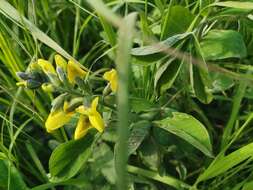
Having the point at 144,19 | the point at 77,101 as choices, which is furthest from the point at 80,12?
the point at 77,101

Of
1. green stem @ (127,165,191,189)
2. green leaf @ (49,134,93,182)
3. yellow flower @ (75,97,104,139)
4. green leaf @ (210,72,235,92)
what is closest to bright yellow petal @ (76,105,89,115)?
yellow flower @ (75,97,104,139)

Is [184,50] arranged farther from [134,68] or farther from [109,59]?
[109,59]

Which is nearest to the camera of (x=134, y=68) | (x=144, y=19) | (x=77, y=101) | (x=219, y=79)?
(x=77, y=101)

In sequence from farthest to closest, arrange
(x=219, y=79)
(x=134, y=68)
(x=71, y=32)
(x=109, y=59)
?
(x=71, y=32), (x=109, y=59), (x=134, y=68), (x=219, y=79)

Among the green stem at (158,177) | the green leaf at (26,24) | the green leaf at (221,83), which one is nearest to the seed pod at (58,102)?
the green leaf at (26,24)

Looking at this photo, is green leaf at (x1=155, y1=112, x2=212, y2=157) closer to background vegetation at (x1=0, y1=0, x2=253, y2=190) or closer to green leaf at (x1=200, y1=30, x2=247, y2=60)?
background vegetation at (x1=0, y1=0, x2=253, y2=190)

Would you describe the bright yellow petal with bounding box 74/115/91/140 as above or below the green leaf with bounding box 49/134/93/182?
above

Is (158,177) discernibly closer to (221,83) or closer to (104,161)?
(104,161)

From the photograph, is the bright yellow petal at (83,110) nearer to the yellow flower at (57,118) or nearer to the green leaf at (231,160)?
the yellow flower at (57,118)
